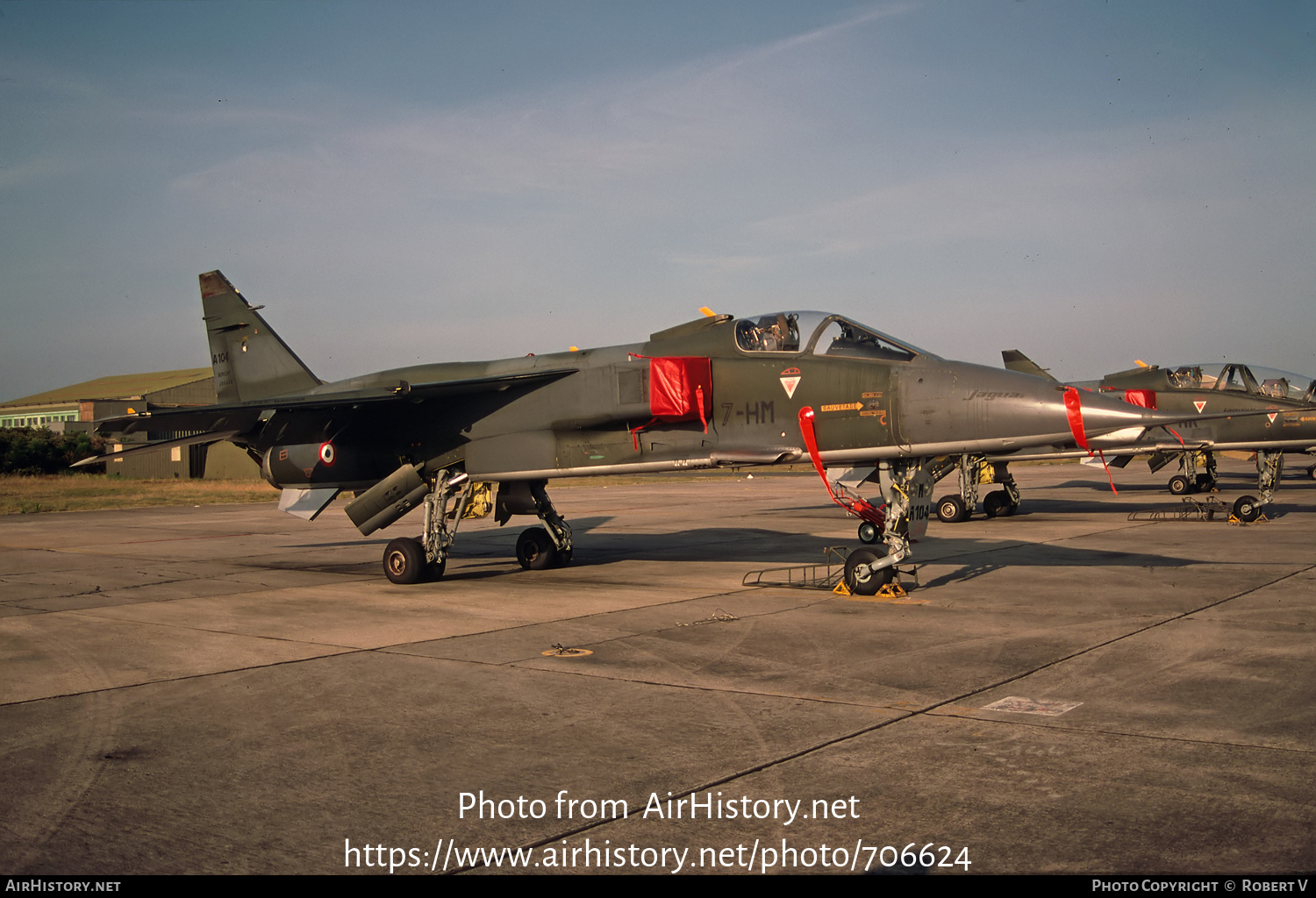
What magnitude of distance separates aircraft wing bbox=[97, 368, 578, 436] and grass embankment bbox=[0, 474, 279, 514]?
78.1 ft

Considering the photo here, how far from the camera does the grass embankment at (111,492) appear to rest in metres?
36.5

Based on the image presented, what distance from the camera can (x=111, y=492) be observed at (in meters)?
44.4

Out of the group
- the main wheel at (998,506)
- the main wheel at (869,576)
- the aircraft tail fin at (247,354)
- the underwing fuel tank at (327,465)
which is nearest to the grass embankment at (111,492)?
the aircraft tail fin at (247,354)

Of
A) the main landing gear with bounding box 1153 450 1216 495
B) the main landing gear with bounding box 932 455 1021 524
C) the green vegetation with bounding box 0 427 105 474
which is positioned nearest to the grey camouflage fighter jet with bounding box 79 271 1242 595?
the main landing gear with bounding box 932 455 1021 524

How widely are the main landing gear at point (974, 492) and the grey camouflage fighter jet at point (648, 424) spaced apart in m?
8.20

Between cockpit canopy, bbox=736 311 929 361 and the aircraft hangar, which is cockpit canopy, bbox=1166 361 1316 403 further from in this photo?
the aircraft hangar

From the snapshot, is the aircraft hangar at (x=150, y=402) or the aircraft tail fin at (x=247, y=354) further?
the aircraft hangar at (x=150, y=402)

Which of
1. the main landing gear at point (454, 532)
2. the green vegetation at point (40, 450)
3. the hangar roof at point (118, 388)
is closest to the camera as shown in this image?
the main landing gear at point (454, 532)

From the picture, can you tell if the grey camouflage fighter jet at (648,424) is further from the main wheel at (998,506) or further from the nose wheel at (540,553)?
the main wheel at (998,506)

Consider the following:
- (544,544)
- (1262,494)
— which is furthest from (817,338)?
(1262,494)

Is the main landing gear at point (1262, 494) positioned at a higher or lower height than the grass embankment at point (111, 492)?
lower

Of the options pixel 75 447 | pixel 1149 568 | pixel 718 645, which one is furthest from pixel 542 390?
pixel 75 447

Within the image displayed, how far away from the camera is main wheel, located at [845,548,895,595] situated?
12.1 m

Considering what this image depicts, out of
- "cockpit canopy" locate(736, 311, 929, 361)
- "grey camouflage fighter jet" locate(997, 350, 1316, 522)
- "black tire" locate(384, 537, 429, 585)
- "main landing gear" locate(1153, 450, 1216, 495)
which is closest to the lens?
"cockpit canopy" locate(736, 311, 929, 361)
